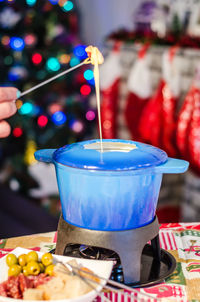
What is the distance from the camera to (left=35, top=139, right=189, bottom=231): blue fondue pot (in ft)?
2.88

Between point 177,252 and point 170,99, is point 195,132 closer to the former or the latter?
point 170,99

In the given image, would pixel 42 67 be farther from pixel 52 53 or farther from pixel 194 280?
pixel 194 280

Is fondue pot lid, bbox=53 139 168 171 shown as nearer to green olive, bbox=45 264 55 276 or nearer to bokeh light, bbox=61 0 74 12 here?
green olive, bbox=45 264 55 276

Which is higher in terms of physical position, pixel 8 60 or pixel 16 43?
pixel 16 43

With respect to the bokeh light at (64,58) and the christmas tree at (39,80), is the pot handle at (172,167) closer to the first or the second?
the christmas tree at (39,80)

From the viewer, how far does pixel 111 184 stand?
0.88 m

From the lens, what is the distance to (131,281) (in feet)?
3.04

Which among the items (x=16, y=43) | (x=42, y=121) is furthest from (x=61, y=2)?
(x=42, y=121)

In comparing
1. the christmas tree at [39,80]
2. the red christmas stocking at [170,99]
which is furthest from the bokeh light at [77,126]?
the red christmas stocking at [170,99]

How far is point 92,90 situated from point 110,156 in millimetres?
3225

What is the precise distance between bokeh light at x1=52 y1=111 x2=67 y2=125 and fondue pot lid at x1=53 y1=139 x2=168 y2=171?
273 centimetres

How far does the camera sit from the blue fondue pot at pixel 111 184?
2.88ft

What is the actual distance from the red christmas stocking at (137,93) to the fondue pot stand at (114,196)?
6.99 ft

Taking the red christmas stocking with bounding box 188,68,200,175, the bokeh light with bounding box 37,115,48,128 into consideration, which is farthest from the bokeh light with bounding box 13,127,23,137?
the red christmas stocking with bounding box 188,68,200,175
